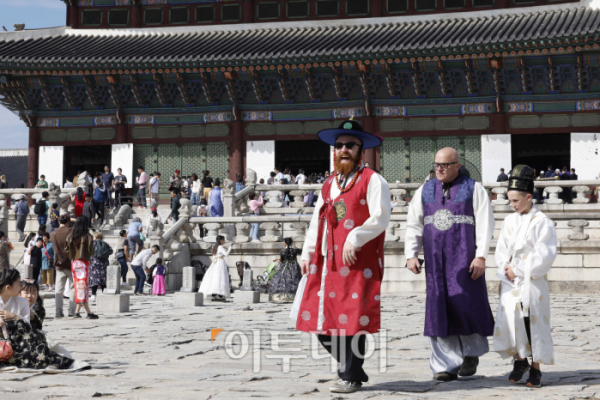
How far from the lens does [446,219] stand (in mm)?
5844

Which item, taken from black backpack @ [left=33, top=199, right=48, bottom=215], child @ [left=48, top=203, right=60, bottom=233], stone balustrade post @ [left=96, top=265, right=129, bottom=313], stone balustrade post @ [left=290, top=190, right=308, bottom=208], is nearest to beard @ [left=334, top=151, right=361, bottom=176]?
stone balustrade post @ [left=96, top=265, right=129, bottom=313]

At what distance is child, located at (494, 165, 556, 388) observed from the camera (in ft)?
18.2

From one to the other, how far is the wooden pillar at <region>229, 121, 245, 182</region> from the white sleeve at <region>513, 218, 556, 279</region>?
18.0 meters

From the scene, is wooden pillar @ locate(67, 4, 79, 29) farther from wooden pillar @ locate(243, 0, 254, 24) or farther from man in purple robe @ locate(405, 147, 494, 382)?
man in purple robe @ locate(405, 147, 494, 382)

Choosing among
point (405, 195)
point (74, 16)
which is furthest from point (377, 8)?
point (74, 16)

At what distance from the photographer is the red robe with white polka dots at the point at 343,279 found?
5.35 metres

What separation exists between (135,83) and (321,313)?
19.3 m

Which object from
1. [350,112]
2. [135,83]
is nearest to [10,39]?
[135,83]

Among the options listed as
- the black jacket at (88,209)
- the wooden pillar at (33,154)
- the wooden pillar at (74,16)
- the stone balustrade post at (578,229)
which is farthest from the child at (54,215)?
the stone balustrade post at (578,229)

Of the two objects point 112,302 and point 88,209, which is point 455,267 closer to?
point 112,302

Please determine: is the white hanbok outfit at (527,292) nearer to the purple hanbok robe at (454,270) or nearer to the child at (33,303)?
the purple hanbok robe at (454,270)

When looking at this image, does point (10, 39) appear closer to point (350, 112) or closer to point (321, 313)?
point (350, 112)

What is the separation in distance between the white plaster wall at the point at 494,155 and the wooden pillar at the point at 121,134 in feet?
35.5

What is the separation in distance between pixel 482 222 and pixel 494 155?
16647mm
